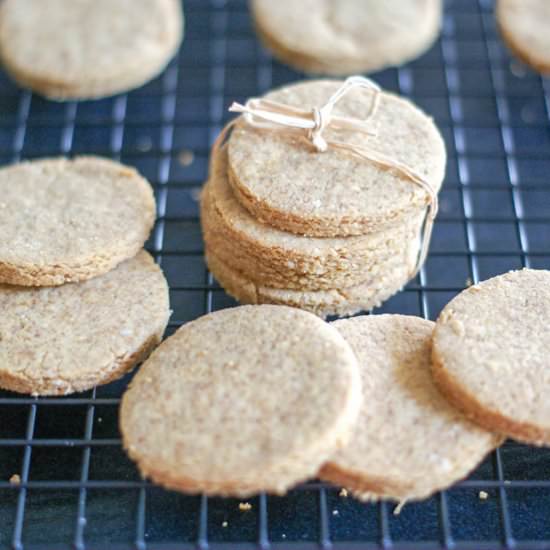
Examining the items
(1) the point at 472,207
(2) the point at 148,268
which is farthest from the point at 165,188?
(1) the point at 472,207

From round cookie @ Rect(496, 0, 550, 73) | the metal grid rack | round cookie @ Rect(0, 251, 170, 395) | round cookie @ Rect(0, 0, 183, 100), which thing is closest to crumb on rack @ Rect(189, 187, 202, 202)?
the metal grid rack

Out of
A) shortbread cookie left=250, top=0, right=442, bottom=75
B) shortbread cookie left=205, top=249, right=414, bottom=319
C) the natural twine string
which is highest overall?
the natural twine string

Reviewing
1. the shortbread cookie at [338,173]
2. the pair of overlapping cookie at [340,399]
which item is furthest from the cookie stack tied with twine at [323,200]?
the pair of overlapping cookie at [340,399]

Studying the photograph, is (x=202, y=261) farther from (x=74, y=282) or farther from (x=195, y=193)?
(x=74, y=282)

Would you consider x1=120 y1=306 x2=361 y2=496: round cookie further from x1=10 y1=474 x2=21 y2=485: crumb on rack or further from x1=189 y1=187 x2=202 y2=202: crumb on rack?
x1=189 y1=187 x2=202 y2=202: crumb on rack

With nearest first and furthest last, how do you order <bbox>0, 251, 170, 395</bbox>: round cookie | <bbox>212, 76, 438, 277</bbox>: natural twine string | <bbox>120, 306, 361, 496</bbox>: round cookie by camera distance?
<bbox>120, 306, 361, 496</bbox>: round cookie → <bbox>0, 251, 170, 395</bbox>: round cookie → <bbox>212, 76, 438, 277</bbox>: natural twine string

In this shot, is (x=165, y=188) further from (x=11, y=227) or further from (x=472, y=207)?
→ (x=472, y=207)

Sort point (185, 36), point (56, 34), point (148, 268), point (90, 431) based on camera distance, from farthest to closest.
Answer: point (185, 36)
point (56, 34)
point (148, 268)
point (90, 431)
